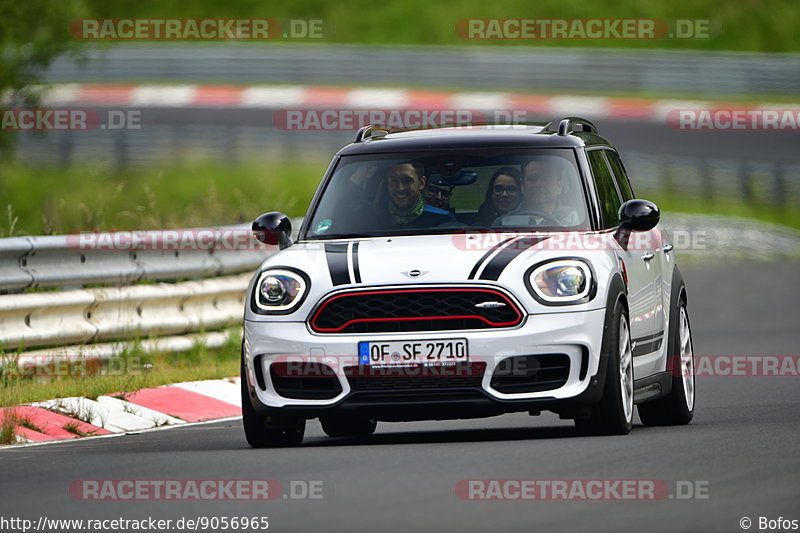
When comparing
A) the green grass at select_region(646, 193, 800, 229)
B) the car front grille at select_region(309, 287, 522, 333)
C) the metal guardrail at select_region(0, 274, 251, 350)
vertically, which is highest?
the car front grille at select_region(309, 287, 522, 333)

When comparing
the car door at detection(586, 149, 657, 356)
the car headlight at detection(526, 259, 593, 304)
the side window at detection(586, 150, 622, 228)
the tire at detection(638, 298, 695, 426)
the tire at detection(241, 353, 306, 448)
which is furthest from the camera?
the tire at detection(638, 298, 695, 426)

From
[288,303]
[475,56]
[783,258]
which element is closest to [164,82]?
[475,56]

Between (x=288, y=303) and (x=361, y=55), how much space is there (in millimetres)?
32900

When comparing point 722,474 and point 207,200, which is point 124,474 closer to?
point 722,474

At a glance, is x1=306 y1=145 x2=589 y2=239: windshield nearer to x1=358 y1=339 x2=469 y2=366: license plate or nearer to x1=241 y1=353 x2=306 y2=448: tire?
x1=358 y1=339 x2=469 y2=366: license plate

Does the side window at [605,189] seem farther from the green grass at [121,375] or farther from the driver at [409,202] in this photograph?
the green grass at [121,375]

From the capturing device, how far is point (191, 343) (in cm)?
1470

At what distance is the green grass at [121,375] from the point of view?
1195 cm

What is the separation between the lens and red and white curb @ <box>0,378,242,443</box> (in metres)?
11.0

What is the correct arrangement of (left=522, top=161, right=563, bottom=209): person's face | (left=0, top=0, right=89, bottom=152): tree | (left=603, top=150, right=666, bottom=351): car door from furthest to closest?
1. (left=0, top=0, right=89, bottom=152): tree
2. (left=603, top=150, right=666, bottom=351): car door
3. (left=522, top=161, right=563, bottom=209): person's face

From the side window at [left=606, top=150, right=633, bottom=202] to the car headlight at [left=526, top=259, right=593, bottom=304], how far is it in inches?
84.0

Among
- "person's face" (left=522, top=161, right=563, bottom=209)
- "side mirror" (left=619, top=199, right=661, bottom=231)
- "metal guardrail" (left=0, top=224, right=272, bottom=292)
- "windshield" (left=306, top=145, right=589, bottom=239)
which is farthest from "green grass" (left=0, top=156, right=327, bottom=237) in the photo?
"side mirror" (left=619, top=199, right=661, bottom=231)

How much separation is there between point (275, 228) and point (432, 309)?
4.90 ft

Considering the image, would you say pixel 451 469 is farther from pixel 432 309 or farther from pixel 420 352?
pixel 432 309
